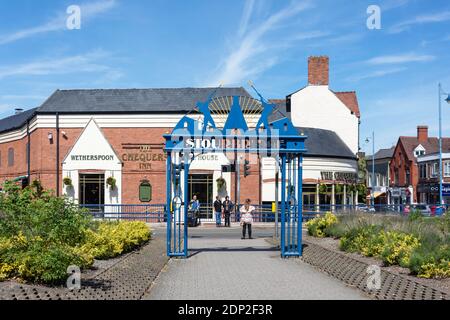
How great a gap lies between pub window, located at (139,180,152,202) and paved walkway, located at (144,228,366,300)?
65.6ft

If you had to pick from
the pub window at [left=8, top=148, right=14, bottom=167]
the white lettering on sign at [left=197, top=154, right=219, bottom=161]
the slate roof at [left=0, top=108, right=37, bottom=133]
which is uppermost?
the slate roof at [left=0, top=108, right=37, bottom=133]

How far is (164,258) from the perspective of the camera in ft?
53.3

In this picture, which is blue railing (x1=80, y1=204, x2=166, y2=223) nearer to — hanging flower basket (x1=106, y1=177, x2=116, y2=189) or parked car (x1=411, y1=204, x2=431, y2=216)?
hanging flower basket (x1=106, y1=177, x2=116, y2=189)

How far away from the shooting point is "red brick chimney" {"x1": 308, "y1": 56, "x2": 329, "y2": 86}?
5425 centimetres

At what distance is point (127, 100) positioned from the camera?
130 ft

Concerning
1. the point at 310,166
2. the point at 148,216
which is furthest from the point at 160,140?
the point at 310,166

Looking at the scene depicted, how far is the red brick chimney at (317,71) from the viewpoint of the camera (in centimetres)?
5425

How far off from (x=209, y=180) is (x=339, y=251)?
71.1ft

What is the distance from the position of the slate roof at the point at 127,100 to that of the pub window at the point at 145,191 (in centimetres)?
465

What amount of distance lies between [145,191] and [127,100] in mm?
6349

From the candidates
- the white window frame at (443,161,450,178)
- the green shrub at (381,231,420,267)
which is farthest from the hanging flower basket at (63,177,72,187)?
the white window frame at (443,161,450,178)

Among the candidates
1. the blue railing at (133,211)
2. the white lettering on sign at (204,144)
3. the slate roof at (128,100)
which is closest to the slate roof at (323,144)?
the slate roof at (128,100)

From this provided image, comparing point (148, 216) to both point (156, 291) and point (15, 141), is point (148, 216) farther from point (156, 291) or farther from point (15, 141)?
point (156, 291)

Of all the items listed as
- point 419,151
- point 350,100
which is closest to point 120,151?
point 350,100
